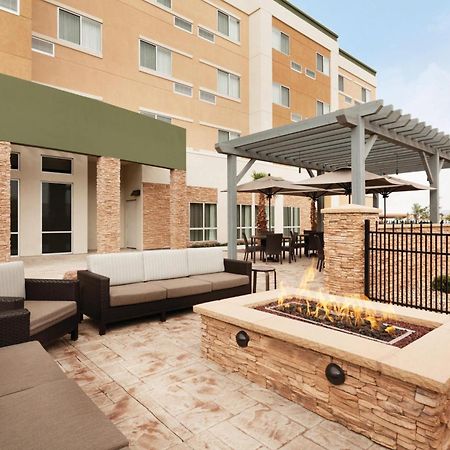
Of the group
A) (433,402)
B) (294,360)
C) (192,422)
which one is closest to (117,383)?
(192,422)

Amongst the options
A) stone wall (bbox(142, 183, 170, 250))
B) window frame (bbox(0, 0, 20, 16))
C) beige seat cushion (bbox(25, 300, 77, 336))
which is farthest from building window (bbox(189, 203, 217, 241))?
beige seat cushion (bbox(25, 300, 77, 336))

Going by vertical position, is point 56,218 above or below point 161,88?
below

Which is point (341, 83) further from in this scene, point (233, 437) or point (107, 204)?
point (233, 437)

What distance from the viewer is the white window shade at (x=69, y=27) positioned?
14.1 m

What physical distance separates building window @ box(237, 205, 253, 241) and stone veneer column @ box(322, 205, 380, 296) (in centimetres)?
1275

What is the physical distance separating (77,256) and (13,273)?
934 centimetres

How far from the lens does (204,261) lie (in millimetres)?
7145

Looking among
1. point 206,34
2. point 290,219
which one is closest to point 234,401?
point 206,34

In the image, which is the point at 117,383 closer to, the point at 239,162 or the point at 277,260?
the point at 277,260

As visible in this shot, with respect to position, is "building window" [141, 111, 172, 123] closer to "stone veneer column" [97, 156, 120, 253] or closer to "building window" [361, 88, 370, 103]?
"stone veneer column" [97, 156, 120, 253]

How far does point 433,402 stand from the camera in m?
2.37

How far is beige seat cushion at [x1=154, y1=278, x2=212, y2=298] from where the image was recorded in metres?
5.84

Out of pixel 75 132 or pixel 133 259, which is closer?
pixel 133 259

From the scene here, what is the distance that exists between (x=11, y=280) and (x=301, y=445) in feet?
12.9
